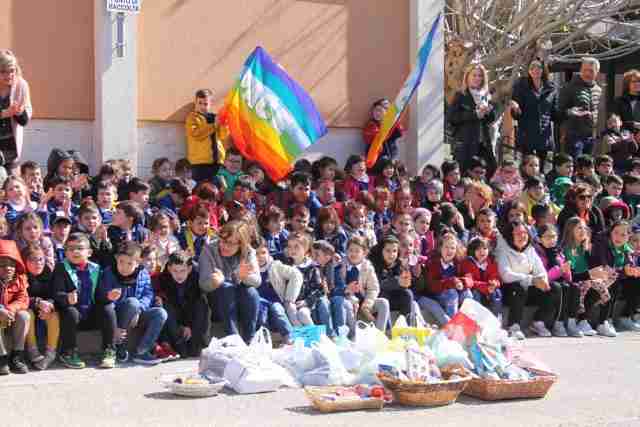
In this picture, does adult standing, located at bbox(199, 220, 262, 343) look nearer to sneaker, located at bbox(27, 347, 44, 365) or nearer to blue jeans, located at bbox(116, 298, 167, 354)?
blue jeans, located at bbox(116, 298, 167, 354)

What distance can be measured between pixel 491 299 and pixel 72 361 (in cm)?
441

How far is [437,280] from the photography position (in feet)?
36.4

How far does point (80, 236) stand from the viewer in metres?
9.30

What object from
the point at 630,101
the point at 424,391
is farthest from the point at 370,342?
the point at 630,101

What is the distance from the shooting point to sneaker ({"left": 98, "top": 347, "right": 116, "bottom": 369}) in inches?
360

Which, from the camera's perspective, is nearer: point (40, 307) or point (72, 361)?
point (40, 307)

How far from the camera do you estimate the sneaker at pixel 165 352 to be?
9578 millimetres

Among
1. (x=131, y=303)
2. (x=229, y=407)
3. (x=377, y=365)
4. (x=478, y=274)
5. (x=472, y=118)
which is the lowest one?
(x=229, y=407)

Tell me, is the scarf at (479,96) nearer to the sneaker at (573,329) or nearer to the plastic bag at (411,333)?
the sneaker at (573,329)

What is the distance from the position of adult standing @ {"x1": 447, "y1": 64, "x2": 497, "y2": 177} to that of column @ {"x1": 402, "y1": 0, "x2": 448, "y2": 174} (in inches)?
12.1

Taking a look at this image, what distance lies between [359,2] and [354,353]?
716cm

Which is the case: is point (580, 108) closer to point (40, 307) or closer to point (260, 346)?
point (260, 346)

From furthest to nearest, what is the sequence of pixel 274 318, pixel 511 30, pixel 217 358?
pixel 511 30 < pixel 274 318 < pixel 217 358

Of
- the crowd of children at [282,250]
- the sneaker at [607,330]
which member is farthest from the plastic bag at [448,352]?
the sneaker at [607,330]
